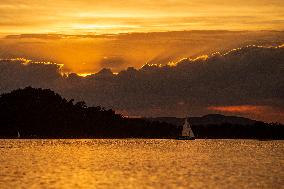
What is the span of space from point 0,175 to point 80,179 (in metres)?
12.6

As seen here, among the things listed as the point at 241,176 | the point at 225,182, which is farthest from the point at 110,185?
the point at 241,176

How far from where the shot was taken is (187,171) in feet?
382

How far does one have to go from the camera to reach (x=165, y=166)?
424ft

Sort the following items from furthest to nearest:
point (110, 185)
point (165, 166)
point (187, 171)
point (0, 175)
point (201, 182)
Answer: point (165, 166)
point (187, 171)
point (0, 175)
point (201, 182)
point (110, 185)

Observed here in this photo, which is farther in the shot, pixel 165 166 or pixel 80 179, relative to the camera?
pixel 165 166

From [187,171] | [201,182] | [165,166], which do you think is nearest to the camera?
[201,182]

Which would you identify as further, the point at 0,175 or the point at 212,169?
the point at 212,169

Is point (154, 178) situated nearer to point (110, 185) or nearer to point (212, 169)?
point (110, 185)

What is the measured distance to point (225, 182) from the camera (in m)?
98.0

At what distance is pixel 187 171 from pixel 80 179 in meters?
23.2

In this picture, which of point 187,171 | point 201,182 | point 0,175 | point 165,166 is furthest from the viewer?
point 165,166

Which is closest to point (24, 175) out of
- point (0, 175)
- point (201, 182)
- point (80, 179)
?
point (0, 175)

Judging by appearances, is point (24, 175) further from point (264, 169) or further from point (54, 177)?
point (264, 169)

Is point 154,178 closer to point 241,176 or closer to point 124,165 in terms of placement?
point 241,176
